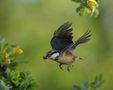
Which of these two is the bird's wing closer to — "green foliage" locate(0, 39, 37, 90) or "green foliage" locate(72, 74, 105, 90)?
"green foliage" locate(72, 74, 105, 90)

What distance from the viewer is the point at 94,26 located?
16.6 metres

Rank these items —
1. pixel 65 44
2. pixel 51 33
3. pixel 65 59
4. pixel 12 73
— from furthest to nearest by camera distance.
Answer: pixel 51 33 < pixel 12 73 < pixel 65 44 < pixel 65 59

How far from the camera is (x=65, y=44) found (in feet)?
14.2

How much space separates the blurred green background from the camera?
1429 cm

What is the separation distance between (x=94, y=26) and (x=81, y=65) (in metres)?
2.05

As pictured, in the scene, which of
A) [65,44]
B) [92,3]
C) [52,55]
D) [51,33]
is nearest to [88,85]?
[65,44]

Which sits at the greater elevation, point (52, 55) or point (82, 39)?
point (82, 39)

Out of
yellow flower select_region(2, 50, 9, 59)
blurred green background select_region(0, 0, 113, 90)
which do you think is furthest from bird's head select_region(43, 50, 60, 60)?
blurred green background select_region(0, 0, 113, 90)

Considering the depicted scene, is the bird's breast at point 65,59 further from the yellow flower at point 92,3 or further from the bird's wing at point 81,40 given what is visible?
the yellow flower at point 92,3

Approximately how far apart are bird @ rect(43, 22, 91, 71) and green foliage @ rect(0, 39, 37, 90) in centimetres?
36

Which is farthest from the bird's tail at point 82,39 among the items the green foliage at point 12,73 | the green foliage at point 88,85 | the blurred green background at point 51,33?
the blurred green background at point 51,33

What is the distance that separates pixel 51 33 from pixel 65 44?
1049 cm

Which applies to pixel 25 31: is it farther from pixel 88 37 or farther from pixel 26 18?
pixel 88 37

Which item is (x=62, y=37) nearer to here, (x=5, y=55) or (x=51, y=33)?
(x=5, y=55)
